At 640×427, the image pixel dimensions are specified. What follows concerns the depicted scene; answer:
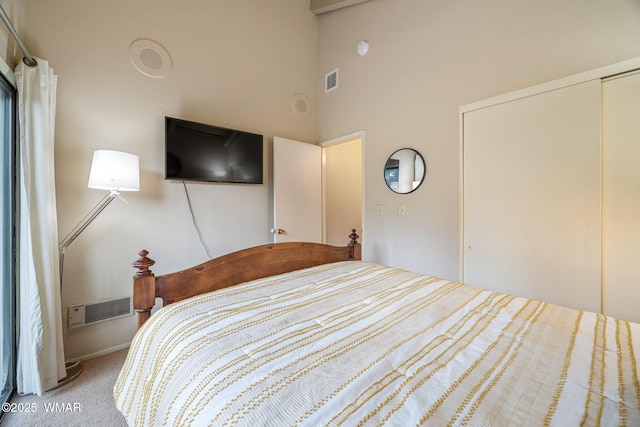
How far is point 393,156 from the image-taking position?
2.63 meters

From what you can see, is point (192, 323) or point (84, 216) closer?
point (192, 323)

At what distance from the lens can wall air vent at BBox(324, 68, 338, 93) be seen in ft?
10.4

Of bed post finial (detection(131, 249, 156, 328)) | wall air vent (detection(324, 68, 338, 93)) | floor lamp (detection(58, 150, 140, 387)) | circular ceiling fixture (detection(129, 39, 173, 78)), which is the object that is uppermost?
wall air vent (detection(324, 68, 338, 93))

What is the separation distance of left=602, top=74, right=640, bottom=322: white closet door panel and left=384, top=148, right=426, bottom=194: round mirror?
1195mm

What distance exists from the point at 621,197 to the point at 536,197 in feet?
1.30

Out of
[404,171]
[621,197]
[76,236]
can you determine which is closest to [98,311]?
[76,236]

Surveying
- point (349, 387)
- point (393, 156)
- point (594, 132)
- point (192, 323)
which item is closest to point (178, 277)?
point (192, 323)

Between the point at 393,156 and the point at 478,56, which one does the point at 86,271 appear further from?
the point at 478,56

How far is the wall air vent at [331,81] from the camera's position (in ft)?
10.4

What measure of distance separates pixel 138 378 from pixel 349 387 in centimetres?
88

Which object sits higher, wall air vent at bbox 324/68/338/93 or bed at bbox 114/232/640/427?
wall air vent at bbox 324/68/338/93

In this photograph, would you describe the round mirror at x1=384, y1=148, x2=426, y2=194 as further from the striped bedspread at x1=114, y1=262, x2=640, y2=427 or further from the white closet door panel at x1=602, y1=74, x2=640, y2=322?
the striped bedspread at x1=114, y1=262, x2=640, y2=427

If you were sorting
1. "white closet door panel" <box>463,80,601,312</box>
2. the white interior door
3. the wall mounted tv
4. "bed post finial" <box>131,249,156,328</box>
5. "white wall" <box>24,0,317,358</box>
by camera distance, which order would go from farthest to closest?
the white interior door
the wall mounted tv
"white wall" <box>24,0,317,358</box>
"white closet door panel" <box>463,80,601,312</box>
"bed post finial" <box>131,249,156,328</box>

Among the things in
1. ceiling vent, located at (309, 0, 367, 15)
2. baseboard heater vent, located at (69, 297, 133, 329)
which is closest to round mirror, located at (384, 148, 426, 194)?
ceiling vent, located at (309, 0, 367, 15)
